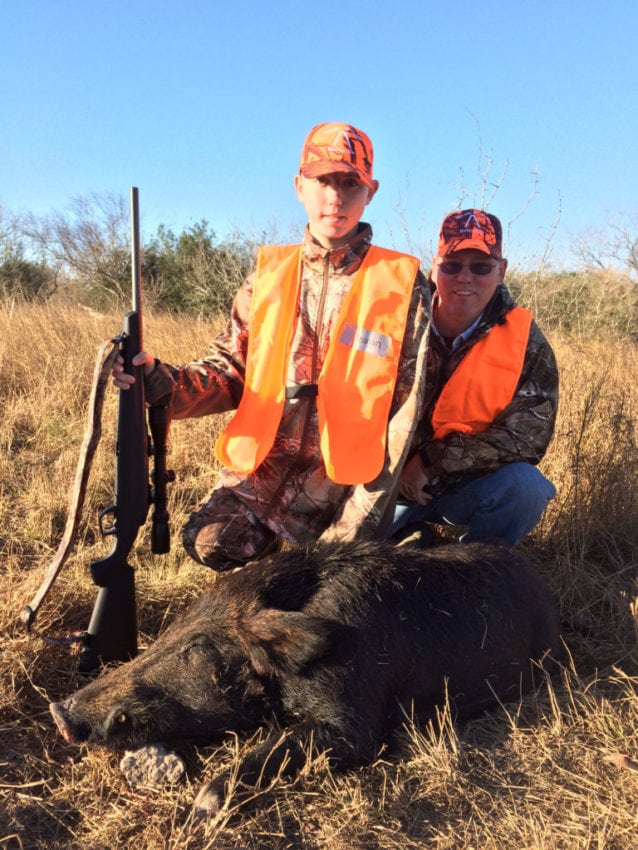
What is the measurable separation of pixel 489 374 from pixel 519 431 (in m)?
0.36

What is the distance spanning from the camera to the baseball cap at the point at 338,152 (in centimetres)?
332


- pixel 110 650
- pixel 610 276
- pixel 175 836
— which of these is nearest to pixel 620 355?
pixel 110 650

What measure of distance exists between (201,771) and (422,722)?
0.87m

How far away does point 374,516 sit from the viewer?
332 centimetres

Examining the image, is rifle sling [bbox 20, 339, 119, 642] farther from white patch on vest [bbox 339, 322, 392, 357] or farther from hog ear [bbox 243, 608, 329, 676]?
white patch on vest [bbox 339, 322, 392, 357]

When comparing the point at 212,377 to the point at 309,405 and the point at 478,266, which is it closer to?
the point at 309,405

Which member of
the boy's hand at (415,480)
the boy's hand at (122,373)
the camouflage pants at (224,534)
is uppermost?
the boy's hand at (122,373)

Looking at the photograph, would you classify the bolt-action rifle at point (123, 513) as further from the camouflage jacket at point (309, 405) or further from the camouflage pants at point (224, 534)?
the camouflage pants at point (224, 534)

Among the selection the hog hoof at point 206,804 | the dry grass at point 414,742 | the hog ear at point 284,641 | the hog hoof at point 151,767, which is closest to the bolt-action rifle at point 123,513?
the dry grass at point 414,742

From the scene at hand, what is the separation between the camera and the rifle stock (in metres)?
2.95

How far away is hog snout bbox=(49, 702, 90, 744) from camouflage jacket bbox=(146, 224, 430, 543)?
1402mm

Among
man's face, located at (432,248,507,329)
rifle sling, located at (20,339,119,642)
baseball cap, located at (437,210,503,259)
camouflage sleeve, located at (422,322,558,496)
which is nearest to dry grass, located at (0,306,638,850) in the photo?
rifle sling, located at (20,339,119,642)

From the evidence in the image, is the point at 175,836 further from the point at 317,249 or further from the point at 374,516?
the point at 317,249

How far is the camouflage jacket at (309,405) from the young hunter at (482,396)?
0.31 metres
